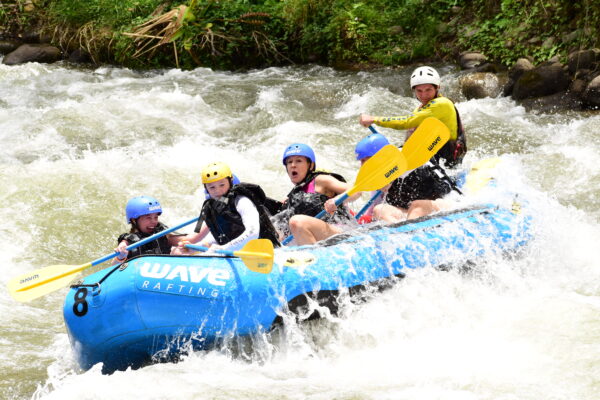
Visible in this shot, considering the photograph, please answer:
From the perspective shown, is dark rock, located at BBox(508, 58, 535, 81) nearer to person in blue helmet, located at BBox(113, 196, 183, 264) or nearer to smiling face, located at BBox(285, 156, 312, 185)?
smiling face, located at BBox(285, 156, 312, 185)

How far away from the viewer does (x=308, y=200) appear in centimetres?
510

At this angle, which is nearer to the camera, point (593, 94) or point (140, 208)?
point (140, 208)

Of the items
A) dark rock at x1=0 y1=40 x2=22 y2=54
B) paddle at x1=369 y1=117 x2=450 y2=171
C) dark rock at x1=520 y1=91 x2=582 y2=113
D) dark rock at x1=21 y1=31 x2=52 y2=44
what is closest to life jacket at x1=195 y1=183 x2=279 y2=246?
paddle at x1=369 y1=117 x2=450 y2=171

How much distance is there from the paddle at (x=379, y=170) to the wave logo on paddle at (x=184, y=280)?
42.4 inches

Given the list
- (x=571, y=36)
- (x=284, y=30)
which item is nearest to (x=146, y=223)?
(x=571, y=36)

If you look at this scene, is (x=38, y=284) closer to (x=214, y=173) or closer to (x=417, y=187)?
(x=214, y=173)

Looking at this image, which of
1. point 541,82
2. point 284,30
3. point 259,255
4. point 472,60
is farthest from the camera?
point 284,30

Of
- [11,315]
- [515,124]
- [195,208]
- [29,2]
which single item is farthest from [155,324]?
[29,2]

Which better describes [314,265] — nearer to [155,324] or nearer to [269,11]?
[155,324]

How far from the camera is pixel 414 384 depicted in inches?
150

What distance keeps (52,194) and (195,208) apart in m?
1.42

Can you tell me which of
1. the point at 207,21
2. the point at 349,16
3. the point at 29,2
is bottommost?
the point at 29,2

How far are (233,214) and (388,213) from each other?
1264 mm

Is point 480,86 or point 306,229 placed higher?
point 306,229
